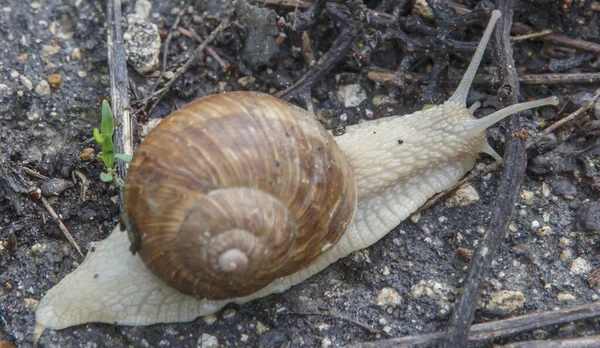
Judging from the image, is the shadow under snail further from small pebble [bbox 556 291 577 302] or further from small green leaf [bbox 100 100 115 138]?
small pebble [bbox 556 291 577 302]

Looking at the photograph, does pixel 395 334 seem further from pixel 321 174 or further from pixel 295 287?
pixel 321 174

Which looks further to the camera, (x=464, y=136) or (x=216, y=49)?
(x=216, y=49)

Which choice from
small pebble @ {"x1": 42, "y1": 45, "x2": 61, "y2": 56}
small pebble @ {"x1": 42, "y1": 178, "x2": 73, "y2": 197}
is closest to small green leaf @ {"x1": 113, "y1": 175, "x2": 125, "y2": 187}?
small pebble @ {"x1": 42, "y1": 178, "x2": 73, "y2": 197}

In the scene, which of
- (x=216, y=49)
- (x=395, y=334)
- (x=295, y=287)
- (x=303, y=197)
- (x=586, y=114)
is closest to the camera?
(x=303, y=197)

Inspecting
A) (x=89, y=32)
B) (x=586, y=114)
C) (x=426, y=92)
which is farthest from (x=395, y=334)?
(x=89, y=32)

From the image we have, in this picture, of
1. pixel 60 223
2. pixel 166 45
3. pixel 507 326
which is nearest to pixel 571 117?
pixel 507 326

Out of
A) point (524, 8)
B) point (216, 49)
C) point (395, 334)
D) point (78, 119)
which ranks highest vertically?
point (524, 8)

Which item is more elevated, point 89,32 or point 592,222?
point 89,32
